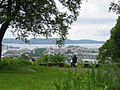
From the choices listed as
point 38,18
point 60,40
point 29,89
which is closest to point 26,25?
point 38,18

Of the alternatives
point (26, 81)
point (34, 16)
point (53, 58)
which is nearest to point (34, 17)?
point (34, 16)

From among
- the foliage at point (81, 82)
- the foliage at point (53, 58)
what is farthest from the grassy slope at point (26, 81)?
the foliage at point (53, 58)

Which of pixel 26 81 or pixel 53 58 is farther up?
pixel 26 81

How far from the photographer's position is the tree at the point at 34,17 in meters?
26.3

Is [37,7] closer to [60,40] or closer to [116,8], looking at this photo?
[60,40]

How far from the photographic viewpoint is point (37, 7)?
2636 centimetres

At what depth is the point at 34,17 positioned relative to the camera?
2647cm

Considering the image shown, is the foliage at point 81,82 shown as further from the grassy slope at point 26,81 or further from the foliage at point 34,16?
the foliage at point 34,16

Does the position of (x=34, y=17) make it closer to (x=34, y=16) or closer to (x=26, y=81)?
(x=34, y=16)

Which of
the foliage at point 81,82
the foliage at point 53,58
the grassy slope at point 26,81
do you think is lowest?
the foliage at point 53,58

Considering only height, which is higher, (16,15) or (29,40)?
(16,15)

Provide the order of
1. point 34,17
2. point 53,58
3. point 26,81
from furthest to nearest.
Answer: point 53,58 < point 34,17 < point 26,81

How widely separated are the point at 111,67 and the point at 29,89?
22.0ft

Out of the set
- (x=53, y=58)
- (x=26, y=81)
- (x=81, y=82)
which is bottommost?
(x=53, y=58)
